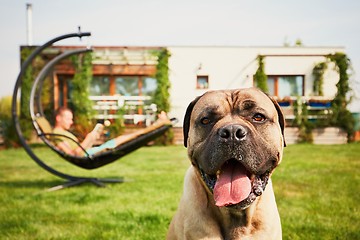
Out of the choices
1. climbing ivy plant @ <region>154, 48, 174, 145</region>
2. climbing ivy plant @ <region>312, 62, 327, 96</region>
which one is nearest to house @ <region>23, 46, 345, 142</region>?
climbing ivy plant @ <region>312, 62, 327, 96</region>

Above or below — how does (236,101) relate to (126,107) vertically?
above

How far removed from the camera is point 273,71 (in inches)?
651

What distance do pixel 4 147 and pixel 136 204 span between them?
12464mm

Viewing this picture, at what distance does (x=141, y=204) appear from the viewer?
482 cm

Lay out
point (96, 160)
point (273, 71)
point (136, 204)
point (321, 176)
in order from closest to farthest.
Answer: point (136, 204)
point (96, 160)
point (321, 176)
point (273, 71)

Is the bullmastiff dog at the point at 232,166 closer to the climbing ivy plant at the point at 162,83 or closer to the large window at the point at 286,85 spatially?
the large window at the point at 286,85

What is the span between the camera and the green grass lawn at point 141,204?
3.60 m

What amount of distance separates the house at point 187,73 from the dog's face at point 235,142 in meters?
14.1

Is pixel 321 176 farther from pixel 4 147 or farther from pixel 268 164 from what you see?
pixel 4 147

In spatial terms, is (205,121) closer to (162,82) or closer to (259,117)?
(259,117)

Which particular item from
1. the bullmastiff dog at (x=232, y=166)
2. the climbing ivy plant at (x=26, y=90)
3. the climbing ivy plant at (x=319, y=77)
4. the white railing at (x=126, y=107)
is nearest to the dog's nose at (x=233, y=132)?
the bullmastiff dog at (x=232, y=166)

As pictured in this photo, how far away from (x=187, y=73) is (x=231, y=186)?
51.6ft

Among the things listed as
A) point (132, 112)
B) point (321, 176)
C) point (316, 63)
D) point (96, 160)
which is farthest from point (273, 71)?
point (96, 160)

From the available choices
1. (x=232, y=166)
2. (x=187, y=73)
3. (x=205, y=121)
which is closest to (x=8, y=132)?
(x=187, y=73)
